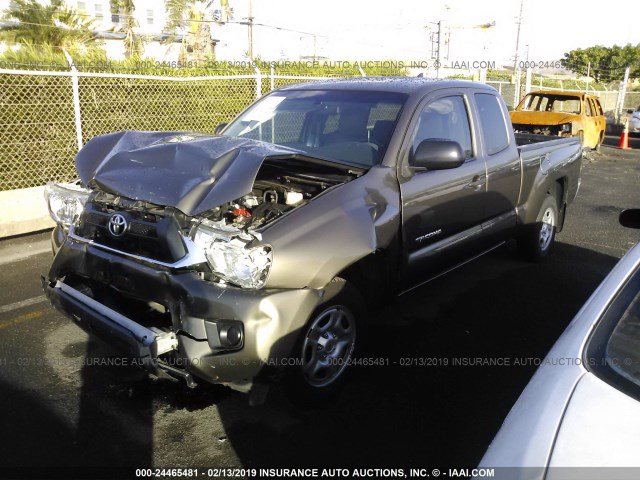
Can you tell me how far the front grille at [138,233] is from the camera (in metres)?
2.92

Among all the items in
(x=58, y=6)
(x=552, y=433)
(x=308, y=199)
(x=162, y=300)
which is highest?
(x=58, y=6)

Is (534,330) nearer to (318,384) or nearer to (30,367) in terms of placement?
(318,384)

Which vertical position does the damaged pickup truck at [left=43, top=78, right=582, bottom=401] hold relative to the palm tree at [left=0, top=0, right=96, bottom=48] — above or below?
below

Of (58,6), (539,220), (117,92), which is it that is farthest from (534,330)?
(58,6)

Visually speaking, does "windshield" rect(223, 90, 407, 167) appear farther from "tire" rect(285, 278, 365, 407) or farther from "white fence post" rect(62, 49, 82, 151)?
"white fence post" rect(62, 49, 82, 151)

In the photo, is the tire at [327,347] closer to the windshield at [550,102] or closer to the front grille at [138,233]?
the front grille at [138,233]

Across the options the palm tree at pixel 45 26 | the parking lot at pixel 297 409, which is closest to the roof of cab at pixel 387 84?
the parking lot at pixel 297 409

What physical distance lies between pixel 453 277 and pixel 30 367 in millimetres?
3864

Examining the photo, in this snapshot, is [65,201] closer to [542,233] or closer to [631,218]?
[631,218]

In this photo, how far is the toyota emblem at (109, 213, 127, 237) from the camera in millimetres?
3092

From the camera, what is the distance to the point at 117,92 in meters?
8.49

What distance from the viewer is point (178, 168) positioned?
3.11 meters


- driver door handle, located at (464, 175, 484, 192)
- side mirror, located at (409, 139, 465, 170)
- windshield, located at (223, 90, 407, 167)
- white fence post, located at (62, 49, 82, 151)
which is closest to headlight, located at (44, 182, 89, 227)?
windshield, located at (223, 90, 407, 167)

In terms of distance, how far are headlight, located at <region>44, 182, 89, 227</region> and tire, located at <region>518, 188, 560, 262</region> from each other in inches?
165
